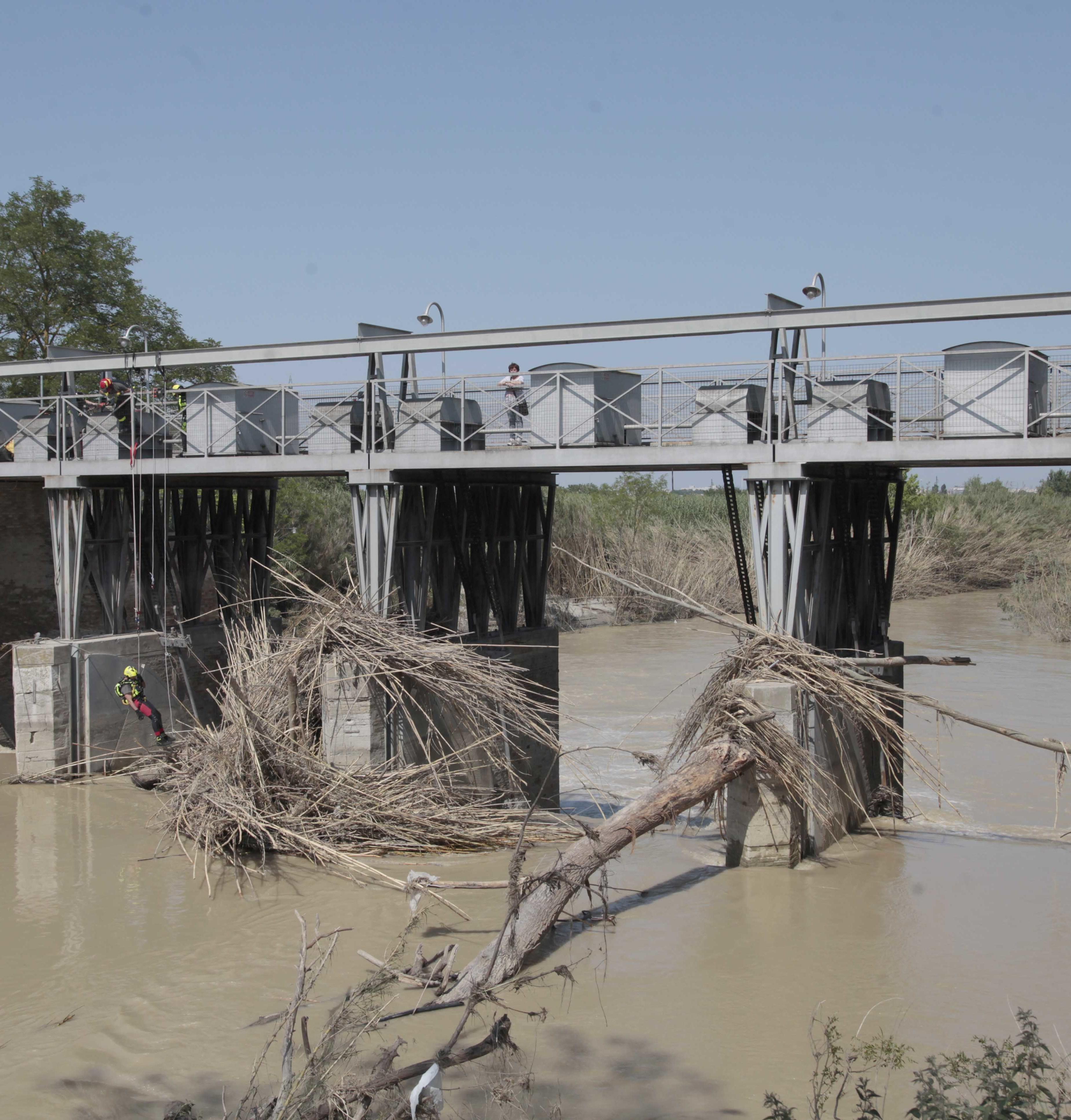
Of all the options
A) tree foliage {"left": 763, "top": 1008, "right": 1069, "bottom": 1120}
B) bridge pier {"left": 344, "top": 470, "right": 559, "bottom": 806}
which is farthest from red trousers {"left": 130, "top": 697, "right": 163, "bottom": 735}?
tree foliage {"left": 763, "top": 1008, "right": 1069, "bottom": 1120}

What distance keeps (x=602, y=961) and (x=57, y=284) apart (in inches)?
1151

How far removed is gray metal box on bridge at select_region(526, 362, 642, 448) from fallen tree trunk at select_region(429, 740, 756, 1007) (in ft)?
15.2

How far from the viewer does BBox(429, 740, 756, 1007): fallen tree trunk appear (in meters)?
8.52

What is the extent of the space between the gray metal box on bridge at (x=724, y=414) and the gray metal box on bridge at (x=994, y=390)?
2.07 m

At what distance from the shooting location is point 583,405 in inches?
570

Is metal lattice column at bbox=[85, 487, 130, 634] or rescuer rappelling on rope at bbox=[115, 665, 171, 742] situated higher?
metal lattice column at bbox=[85, 487, 130, 634]

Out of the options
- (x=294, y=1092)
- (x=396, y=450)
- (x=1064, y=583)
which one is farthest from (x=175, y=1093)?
(x=1064, y=583)

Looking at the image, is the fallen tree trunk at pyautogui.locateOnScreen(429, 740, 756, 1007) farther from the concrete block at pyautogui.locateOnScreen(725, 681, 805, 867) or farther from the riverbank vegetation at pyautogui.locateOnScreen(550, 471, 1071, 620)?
the riverbank vegetation at pyautogui.locateOnScreen(550, 471, 1071, 620)

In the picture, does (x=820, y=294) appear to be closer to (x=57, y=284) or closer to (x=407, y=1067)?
(x=407, y=1067)

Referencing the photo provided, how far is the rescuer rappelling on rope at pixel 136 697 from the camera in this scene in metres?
16.9


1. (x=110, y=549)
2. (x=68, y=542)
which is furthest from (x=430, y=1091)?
(x=110, y=549)

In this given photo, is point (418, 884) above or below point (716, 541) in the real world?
below

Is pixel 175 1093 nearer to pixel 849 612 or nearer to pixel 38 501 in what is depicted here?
pixel 849 612

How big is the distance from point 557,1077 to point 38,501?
1736cm
